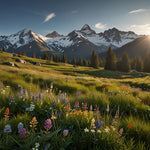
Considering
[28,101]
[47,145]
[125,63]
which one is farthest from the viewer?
[125,63]

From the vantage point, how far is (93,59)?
267 feet

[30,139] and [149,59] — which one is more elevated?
[149,59]

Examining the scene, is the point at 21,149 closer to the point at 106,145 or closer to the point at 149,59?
the point at 106,145

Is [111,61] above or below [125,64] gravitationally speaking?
above

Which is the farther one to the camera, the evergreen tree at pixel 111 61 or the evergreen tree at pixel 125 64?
the evergreen tree at pixel 111 61

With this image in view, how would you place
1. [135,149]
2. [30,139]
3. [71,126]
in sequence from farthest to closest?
[71,126], [135,149], [30,139]

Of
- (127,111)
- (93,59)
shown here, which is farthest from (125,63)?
(127,111)

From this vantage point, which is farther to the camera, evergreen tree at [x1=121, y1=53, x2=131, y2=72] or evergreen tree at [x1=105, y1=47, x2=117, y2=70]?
evergreen tree at [x1=105, y1=47, x2=117, y2=70]

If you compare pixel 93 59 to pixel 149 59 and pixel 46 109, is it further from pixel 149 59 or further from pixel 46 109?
pixel 46 109

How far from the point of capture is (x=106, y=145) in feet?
6.19

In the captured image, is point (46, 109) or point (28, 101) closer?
point (46, 109)

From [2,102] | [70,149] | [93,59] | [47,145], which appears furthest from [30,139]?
[93,59]

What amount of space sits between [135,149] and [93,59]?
268 ft

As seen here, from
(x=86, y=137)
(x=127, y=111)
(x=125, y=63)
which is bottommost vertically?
(x=127, y=111)
